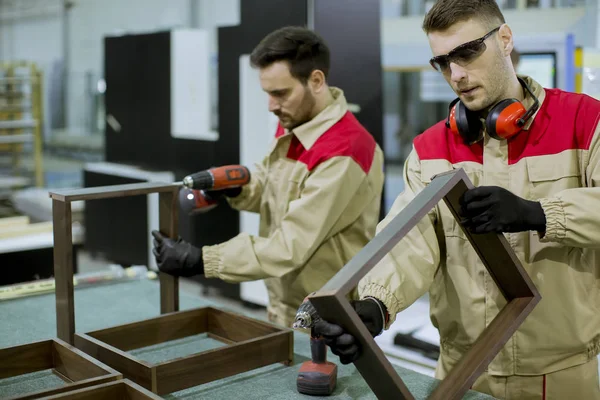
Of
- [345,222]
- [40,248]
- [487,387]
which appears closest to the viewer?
[487,387]

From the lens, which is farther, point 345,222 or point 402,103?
point 402,103

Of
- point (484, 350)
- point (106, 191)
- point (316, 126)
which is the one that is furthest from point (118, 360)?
point (316, 126)

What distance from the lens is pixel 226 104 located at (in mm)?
5031

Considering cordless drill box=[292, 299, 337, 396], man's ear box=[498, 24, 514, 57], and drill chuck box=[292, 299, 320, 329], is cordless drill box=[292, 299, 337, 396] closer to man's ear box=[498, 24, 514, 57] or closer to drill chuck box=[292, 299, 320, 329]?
drill chuck box=[292, 299, 320, 329]

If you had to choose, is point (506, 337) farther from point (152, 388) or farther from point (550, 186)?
point (152, 388)

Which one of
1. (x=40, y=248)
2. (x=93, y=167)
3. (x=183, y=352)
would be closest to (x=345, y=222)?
(x=183, y=352)

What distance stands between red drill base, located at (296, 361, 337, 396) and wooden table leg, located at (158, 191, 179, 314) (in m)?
0.56

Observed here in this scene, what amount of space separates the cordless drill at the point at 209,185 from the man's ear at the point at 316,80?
34cm

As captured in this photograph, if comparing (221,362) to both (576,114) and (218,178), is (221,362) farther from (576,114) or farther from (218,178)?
(576,114)

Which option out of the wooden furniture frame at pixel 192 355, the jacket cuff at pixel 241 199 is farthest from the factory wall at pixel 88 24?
the wooden furniture frame at pixel 192 355

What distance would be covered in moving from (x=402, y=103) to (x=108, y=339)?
263 inches

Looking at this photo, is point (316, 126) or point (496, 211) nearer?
point (496, 211)

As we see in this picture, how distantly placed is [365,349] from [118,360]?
668 mm

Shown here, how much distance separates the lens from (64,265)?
1761 mm
